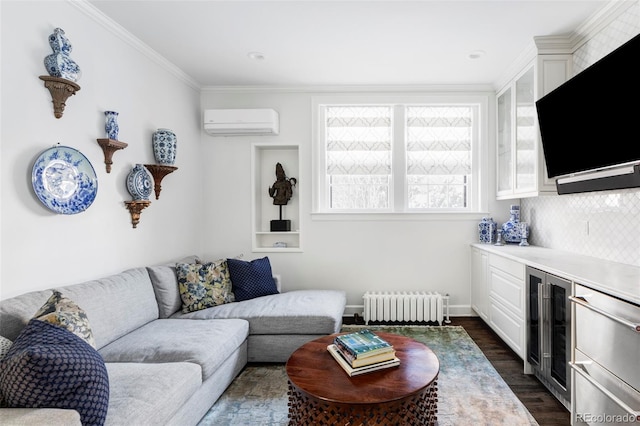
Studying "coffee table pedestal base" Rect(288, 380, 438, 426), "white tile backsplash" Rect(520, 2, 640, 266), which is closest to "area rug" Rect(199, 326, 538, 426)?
"coffee table pedestal base" Rect(288, 380, 438, 426)

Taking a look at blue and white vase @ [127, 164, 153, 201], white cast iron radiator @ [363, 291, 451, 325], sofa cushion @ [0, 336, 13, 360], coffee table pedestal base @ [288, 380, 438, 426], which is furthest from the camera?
white cast iron radiator @ [363, 291, 451, 325]

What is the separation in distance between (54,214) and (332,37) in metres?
2.36

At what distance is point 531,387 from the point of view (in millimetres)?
2447

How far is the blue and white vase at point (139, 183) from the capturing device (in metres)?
2.78

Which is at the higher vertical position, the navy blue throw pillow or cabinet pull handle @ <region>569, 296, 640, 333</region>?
cabinet pull handle @ <region>569, 296, 640, 333</region>

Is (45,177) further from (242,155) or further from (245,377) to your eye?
(242,155)

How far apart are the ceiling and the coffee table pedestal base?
241 cm

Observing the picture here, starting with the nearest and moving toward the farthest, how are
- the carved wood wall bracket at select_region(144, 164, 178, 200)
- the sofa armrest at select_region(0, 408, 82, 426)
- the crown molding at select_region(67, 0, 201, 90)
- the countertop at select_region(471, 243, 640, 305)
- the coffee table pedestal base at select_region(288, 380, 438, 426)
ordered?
the sofa armrest at select_region(0, 408, 82, 426), the coffee table pedestal base at select_region(288, 380, 438, 426), the countertop at select_region(471, 243, 640, 305), the crown molding at select_region(67, 0, 201, 90), the carved wood wall bracket at select_region(144, 164, 178, 200)

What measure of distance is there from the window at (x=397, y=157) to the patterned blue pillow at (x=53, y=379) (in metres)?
2.94

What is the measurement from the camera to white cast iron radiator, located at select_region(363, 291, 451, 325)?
370 centimetres

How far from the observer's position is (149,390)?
62.0 inches

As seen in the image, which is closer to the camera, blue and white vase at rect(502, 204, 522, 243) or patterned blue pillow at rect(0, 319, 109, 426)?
patterned blue pillow at rect(0, 319, 109, 426)

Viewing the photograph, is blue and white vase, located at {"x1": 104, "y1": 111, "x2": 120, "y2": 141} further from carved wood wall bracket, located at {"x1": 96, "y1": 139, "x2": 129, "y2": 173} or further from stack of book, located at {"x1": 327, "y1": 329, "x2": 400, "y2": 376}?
stack of book, located at {"x1": 327, "y1": 329, "x2": 400, "y2": 376}

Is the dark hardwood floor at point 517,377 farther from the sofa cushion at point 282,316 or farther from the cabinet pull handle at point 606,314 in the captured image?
the sofa cushion at point 282,316
